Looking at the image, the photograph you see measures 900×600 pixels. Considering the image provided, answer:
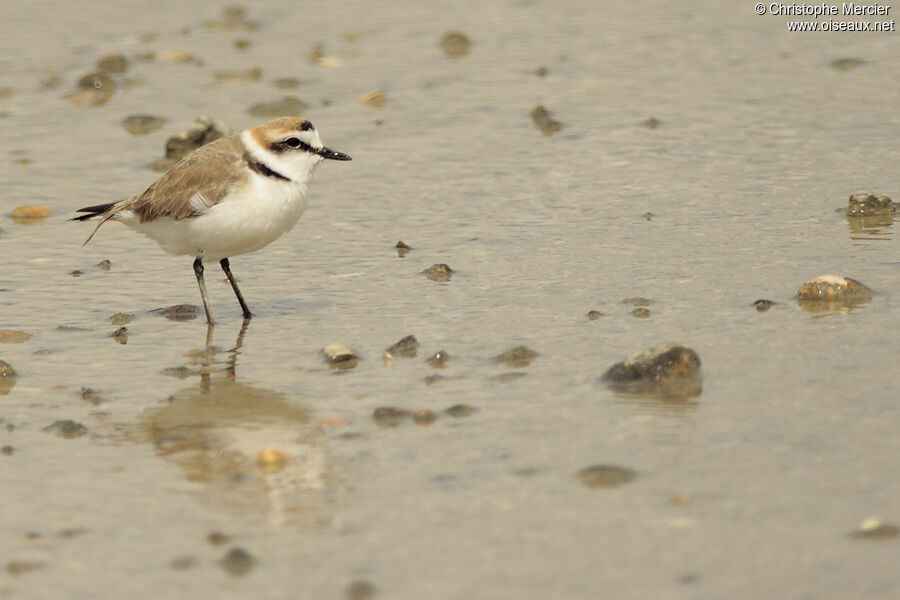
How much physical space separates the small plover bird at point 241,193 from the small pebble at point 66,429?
6.61ft

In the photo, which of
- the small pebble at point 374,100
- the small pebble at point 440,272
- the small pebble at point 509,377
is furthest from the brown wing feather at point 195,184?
the small pebble at point 374,100

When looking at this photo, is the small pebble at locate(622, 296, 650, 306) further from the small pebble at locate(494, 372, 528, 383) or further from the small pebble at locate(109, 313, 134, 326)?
the small pebble at locate(109, 313, 134, 326)

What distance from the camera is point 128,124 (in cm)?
1289

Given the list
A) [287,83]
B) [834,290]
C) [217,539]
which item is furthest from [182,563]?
[287,83]

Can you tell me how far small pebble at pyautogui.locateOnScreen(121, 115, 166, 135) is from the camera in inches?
505

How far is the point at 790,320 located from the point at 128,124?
773 cm

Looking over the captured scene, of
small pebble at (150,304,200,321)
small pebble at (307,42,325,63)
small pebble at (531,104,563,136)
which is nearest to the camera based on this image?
small pebble at (150,304,200,321)

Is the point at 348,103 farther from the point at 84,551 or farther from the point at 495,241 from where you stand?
the point at 84,551

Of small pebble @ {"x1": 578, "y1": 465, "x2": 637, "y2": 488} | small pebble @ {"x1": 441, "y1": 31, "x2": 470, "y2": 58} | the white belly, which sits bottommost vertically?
small pebble @ {"x1": 578, "y1": 465, "x2": 637, "y2": 488}

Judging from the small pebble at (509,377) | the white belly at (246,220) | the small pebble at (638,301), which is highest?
the white belly at (246,220)

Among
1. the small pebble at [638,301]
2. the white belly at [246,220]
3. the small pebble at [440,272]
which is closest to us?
the small pebble at [638,301]

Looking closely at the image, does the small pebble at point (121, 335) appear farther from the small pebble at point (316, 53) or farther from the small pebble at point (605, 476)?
the small pebble at point (316, 53)

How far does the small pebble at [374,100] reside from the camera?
13.1m

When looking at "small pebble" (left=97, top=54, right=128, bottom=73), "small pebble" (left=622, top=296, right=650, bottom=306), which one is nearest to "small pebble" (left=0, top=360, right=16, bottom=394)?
"small pebble" (left=622, top=296, right=650, bottom=306)
